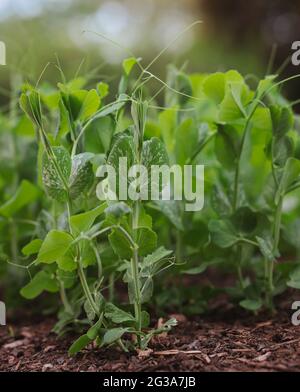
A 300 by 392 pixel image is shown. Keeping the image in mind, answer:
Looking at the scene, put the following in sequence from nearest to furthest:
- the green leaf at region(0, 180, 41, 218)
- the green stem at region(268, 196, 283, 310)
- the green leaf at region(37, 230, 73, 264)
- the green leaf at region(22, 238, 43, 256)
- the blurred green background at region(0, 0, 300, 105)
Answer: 1. the green leaf at region(37, 230, 73, 264)
2. the green leaf at region(22, 238, 43, 256)
3. the green stem at region(268, 196, 283, 310)
4. the green leaf at region(0, 180, 41, 218)
5. the blurred green background at region(0, 0, 300, 105)

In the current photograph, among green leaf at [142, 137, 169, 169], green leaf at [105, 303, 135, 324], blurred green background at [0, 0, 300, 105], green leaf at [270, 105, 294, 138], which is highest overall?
blurred green background at [0, 0, 300, 105]

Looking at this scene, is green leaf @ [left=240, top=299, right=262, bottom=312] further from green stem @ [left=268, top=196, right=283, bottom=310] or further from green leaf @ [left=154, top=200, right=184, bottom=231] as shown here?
green leaf @ [left=154, top=200, right=184, bottom=231]

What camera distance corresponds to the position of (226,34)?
457cm

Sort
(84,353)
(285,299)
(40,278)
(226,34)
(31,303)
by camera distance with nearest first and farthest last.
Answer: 1. (84,353)
2. (40,278)
3. (285,299)
4. (31,303)
5. (226,34)

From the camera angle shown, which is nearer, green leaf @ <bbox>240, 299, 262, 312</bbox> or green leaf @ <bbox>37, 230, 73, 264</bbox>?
green leaf @ <bbox>37, 230, 73, 264</bbox>

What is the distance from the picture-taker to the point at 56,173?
31.2 inches

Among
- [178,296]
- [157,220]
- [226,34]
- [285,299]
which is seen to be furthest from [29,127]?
[226,34]

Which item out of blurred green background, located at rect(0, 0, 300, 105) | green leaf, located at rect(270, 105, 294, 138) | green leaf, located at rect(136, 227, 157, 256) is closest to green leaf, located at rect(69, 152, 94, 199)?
green leaf, located at rect(136, 227, 157, 256)

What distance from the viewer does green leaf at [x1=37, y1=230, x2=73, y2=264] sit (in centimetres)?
73

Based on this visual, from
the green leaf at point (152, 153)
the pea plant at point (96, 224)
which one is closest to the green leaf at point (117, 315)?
the pea plant at point (96, 224)

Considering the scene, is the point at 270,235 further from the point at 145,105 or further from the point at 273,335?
the point at 145,105

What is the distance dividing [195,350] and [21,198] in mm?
490

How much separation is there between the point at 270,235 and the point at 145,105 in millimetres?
379

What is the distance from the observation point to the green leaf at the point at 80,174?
2.61ft
